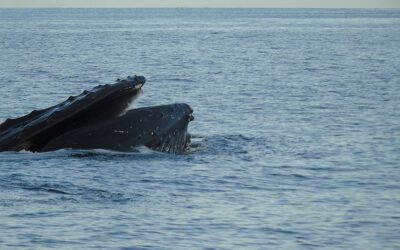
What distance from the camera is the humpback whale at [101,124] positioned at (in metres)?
15.1

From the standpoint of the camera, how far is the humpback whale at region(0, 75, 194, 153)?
15.1 m

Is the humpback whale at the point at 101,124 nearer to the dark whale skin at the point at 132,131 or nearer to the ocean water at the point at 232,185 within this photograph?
the dark whale skin at the point at 132,131

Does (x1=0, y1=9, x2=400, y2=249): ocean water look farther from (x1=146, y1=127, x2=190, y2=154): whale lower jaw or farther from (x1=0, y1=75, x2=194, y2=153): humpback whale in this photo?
(x1=0, y1=75, x2=194, y2=153): humpback whale

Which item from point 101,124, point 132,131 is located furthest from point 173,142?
point 101,124

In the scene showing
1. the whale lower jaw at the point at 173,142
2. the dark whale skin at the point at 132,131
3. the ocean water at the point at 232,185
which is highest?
the dark whale skin at the point at 132,131

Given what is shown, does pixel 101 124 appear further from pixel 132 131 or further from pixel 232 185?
pixel 232 185

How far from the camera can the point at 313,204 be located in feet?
53.3

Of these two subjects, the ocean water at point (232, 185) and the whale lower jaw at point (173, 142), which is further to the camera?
the whale lower jaw at point (173, 142)

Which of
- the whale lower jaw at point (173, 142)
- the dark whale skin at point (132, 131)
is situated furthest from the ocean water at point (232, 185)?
the dark whale skin at point (132, 131)

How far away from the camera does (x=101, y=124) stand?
→ 53.9ft

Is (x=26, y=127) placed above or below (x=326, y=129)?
above

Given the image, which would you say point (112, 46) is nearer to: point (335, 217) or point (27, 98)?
point (27, 98)

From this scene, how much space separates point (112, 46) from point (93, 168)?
6764 cm

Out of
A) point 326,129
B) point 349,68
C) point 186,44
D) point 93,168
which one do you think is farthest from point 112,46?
point 93,168
